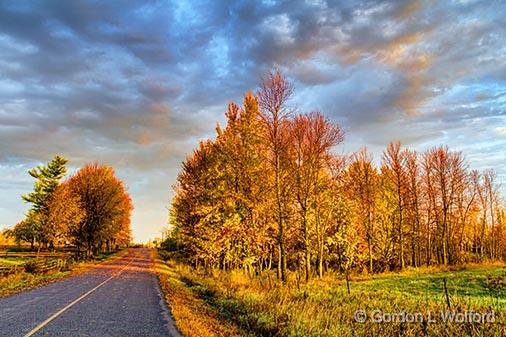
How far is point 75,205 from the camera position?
47.1 metres

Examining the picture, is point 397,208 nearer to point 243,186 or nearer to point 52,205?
point 243,186

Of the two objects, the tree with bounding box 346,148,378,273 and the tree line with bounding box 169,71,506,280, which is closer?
the tree line with bounding box 169,71,506,280

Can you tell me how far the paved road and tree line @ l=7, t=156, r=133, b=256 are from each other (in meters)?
26.6

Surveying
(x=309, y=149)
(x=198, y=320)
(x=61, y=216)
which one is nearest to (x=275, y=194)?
(x=309, y=149)

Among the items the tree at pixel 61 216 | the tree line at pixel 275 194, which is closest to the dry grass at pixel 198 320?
the tree line at pixel 275 194

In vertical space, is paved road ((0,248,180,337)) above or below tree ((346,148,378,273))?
below

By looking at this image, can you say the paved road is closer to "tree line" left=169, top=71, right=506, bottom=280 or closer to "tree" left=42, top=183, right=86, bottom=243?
"tree line" left=169, top=71, right=506, bottom=280

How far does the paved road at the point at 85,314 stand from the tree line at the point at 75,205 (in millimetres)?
26626

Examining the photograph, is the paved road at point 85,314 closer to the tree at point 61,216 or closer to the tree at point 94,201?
the tree at point 61,216

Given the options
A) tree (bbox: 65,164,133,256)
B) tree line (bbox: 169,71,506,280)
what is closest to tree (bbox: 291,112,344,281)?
tree line (bbox: 169,71,506,280)

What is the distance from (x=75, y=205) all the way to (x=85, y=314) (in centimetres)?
3814

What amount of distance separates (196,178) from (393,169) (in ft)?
86.0

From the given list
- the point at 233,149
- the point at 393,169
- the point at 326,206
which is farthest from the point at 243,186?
the point at 393,169

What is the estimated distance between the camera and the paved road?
10258 millimetres
